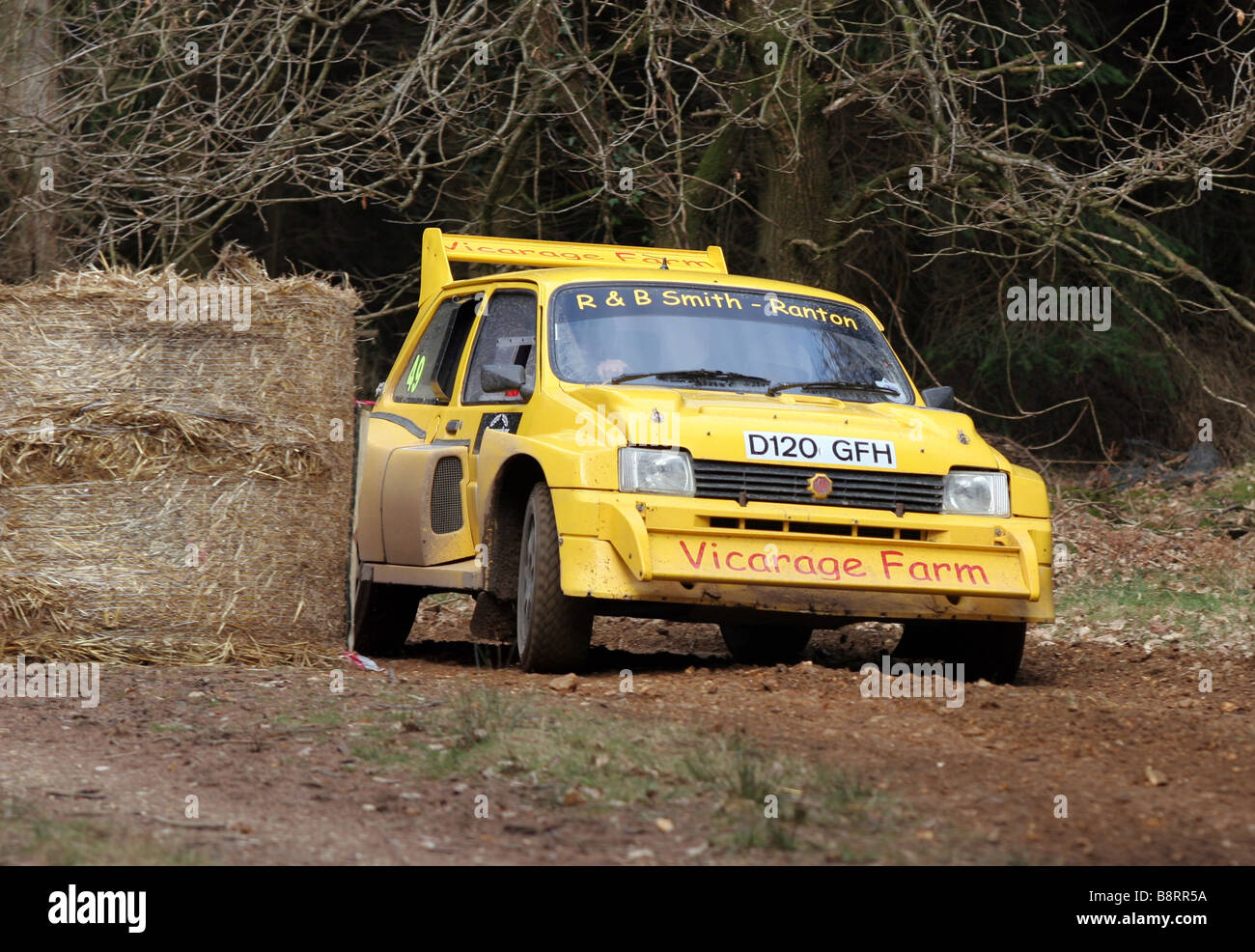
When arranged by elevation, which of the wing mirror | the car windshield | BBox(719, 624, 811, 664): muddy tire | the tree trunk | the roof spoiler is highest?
the tree trunk

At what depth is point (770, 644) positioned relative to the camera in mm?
10656

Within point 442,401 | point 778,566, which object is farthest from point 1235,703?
point 442,401

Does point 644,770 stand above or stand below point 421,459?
below

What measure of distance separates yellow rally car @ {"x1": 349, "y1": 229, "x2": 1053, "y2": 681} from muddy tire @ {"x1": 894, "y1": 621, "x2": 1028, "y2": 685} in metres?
0.01

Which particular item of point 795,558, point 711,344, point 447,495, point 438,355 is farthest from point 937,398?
point 438,355

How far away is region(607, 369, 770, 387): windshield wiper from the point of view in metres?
8.57

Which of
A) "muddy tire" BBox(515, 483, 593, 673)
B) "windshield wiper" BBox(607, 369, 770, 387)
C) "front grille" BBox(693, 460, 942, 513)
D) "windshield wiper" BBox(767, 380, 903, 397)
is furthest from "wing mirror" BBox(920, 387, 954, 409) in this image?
"muddy tire" BBox(515, 483, 593, 673)

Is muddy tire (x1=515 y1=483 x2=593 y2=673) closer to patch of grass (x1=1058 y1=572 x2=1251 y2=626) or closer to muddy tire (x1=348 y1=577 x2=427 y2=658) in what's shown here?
muddy tire (x1=348 y1=577 x2=427 y2=658)

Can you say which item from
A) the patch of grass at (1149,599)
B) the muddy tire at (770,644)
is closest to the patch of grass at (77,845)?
the muddy tire at (770,644)

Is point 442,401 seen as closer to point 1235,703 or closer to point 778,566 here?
point 778,566

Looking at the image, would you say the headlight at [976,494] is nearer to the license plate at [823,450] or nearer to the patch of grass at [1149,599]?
the license plate at [823,450]

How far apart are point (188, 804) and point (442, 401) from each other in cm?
446

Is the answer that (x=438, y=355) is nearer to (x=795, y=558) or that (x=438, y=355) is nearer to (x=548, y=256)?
(x=548, y=256)

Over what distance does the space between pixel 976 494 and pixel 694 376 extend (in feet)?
4.79
